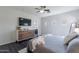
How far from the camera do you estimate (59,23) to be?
3.45ft

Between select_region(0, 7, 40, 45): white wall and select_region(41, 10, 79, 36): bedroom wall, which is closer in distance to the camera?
select_region(41, 10, 79, 36): bedroom wall

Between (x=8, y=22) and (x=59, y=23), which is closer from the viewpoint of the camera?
(x=59, y=23)

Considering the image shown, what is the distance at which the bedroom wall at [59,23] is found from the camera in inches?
38.9

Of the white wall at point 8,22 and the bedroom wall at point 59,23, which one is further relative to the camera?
the white wall at point 8,22

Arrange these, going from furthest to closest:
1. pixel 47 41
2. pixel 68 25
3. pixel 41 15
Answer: pixel 47 41, pixel 41 15, pixel 68 25

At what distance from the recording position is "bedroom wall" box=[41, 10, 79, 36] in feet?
3.24

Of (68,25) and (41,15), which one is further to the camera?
(41,15)
